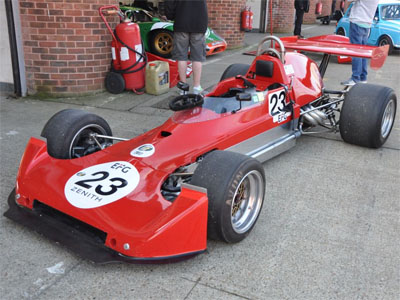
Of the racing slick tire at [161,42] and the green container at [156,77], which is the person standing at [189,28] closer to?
the green container at [156,77]

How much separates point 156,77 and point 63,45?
1397 millimetres

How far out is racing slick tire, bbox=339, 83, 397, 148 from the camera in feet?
14.2

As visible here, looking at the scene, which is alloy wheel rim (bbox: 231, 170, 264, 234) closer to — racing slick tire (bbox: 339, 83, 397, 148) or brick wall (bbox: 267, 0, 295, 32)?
racing slick tire (bbox: 339, 83, 397, 148)

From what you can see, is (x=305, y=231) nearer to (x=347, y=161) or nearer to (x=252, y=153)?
(x=252, y=153)

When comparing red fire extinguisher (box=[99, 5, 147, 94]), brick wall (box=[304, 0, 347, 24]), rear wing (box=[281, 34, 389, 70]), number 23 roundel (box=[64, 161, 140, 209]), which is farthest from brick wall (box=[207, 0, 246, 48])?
brick wall (box=[304, 0, 347, 24])

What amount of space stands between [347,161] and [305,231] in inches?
60.2

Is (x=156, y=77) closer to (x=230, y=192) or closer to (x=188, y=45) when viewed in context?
(x=188, y=45)

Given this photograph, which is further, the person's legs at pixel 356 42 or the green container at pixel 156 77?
the person's legs at pixel 356 42

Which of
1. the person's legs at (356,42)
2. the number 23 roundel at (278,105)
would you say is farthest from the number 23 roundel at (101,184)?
the person's legs at (356,42)

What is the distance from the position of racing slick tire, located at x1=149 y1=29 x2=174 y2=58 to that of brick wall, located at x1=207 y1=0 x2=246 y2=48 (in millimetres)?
2388

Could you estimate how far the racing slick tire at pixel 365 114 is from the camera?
432cm

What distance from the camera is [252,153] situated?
3.72 metres

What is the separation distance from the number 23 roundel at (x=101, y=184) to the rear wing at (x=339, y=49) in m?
2.83

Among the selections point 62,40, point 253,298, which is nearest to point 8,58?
point 62,40
